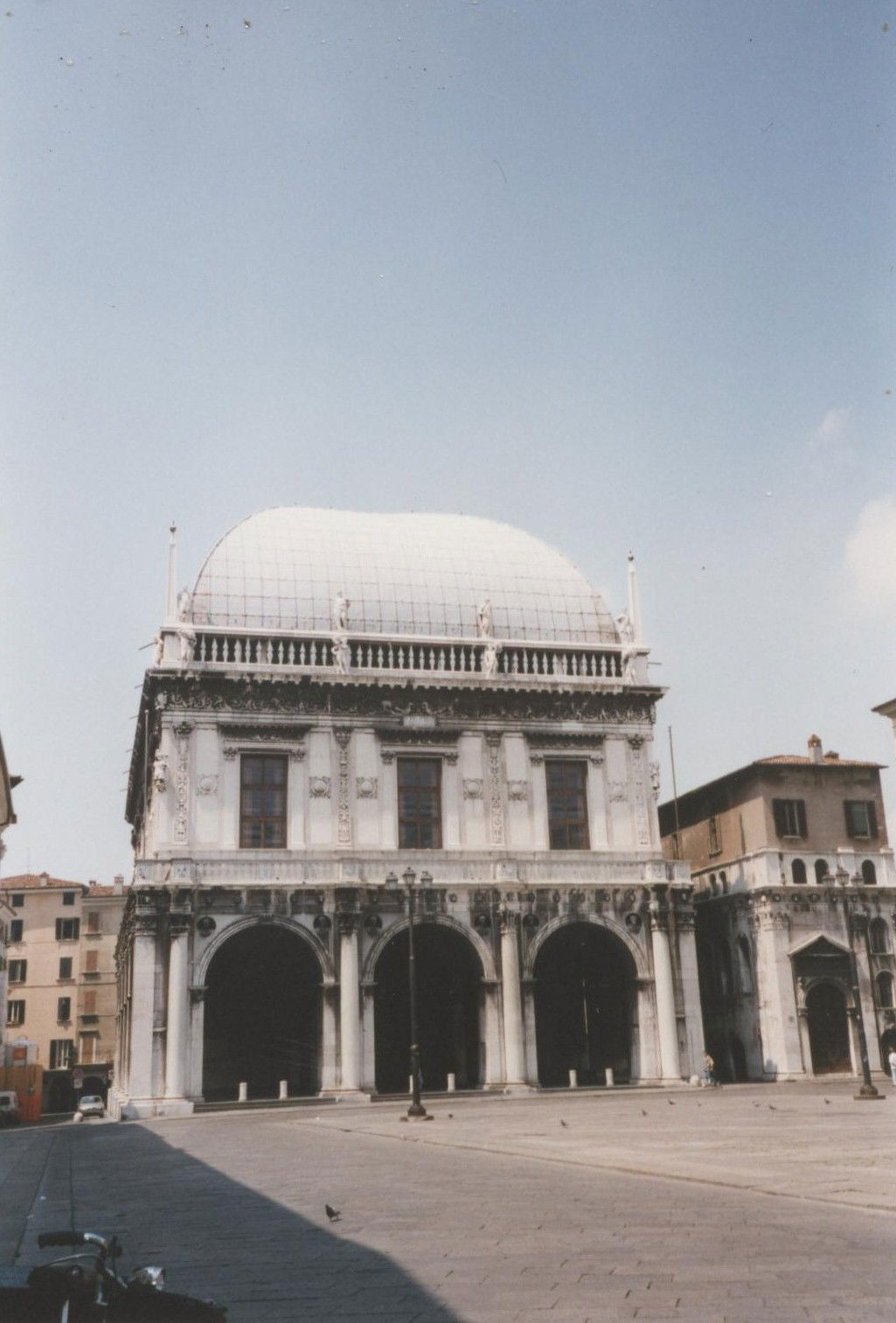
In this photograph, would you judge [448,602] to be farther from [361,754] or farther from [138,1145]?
[138,1145]

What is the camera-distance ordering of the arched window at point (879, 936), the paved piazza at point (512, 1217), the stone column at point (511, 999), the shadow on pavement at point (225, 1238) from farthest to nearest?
the arched window at point (879, 936)
the stone column at point (511, 999)
the shadow on pavement at point (225, 1238)
the paved piazza at point (512, 1217)

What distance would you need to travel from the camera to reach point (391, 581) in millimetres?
51625

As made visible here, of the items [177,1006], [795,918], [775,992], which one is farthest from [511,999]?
[795,918]

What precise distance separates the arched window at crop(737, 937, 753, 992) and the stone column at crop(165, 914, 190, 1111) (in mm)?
21771

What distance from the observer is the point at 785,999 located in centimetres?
4866

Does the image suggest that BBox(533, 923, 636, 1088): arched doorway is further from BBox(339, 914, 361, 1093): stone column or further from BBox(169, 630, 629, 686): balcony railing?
BBox(169, 630, 629, 686): balcony railing

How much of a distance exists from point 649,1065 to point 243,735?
18529 millimetres

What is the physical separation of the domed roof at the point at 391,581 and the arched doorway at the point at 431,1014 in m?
12.2

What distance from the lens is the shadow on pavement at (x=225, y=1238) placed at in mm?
9078

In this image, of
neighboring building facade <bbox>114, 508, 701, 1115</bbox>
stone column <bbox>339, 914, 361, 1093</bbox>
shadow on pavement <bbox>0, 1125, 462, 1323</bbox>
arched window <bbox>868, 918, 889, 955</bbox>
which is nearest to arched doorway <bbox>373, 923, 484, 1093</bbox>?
neighboring building facade <bbox>114, 508, 701, 1115</bbox>

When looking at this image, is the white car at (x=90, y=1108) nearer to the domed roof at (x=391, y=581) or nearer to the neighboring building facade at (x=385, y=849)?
the neighboring building facade at (x=385, y=849)

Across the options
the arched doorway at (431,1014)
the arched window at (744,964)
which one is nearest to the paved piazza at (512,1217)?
the arched doorway at (431,1014)

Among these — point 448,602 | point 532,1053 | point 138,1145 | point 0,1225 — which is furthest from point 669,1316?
point 448,602

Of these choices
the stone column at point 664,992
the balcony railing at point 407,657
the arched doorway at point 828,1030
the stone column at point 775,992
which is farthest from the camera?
the arched doorway at point 828,1030
